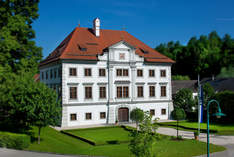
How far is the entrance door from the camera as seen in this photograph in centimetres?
4653

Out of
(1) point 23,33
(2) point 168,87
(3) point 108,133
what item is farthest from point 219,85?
(1) point 23,33

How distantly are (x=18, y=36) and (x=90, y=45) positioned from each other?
12594 mm

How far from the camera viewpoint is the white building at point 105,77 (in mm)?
42969

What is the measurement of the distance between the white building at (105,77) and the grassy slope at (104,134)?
16.2 ft

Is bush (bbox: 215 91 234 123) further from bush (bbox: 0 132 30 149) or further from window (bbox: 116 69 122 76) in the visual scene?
bush (bbox: 0 132 30 149)

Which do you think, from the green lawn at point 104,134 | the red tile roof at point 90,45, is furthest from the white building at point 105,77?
the green lawn at point 104,134

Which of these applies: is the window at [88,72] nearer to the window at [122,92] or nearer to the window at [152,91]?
the window at [122,92]

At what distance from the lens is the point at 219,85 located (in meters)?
65.0

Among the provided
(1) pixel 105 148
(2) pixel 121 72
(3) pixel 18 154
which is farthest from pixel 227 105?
(3) pixel 18 154

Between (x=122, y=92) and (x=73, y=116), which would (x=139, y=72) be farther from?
(x=73, y=116)

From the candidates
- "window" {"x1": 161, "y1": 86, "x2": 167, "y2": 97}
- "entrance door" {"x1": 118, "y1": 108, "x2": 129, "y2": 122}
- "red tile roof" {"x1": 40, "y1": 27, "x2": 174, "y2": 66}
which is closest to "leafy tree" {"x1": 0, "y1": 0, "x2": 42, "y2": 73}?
"red tile roof" {"x1": 40, "y1": 27, "x2": 174, "y2": 66}

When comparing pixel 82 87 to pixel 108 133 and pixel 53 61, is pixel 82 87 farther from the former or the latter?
pixel 108 133

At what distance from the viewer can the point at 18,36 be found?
3834cm

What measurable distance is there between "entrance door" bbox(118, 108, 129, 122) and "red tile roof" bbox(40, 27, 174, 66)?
9905mm
